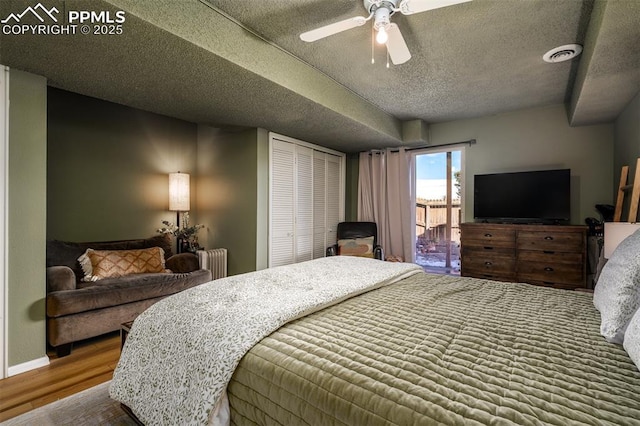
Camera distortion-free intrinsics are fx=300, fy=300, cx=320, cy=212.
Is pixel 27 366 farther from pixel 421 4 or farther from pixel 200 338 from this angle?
pixel 421 4

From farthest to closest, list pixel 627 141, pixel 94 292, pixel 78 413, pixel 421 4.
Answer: pixel 627 141
pixel 94 292
pixel 78 413
pixel 421 4

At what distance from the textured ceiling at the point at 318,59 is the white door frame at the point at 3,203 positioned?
0.21 m

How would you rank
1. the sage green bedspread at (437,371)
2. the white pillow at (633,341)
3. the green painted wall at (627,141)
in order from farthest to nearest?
the green painted wall at (627,141), the white pillow at (633,341), the sage green bedspread at (437,371)

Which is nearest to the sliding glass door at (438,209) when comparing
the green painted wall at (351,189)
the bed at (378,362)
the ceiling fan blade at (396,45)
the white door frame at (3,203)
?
the green painted wall at (351,189)

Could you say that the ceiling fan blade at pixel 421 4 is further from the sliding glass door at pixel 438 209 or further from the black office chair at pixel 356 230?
the black office chair at pixel 356 230

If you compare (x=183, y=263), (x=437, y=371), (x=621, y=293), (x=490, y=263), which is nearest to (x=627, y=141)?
(x=490, y=263)

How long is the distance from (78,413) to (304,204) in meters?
3.25

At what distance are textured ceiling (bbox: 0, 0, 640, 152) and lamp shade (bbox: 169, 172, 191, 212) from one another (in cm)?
108

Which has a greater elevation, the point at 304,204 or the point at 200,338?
the point at 304,204

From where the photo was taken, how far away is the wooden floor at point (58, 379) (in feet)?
5.99

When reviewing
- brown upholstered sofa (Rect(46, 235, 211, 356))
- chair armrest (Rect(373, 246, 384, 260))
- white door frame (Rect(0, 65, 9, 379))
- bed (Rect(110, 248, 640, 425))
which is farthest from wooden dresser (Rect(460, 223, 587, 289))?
white door frame (Rect(0, 65, 9, 379))

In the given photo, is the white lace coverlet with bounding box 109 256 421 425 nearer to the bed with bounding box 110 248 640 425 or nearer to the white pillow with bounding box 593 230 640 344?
the bed with bounding box 110 248 640 425

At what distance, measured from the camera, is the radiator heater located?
146 inches

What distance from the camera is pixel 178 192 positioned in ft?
13.3
